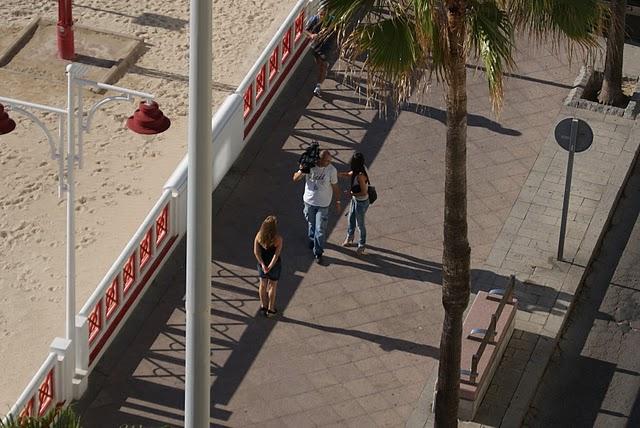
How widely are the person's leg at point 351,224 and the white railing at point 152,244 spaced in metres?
1.85

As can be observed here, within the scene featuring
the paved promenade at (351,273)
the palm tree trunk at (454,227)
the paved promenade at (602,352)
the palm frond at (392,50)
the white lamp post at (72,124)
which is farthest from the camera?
the paved promenade at (602,352)

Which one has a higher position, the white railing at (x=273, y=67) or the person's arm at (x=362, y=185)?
the white railing at (x=273, y=67)

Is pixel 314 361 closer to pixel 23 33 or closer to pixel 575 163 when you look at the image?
pixel 575 163

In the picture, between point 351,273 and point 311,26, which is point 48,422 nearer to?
point 351,273

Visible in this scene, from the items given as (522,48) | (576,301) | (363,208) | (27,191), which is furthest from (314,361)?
(522,48)

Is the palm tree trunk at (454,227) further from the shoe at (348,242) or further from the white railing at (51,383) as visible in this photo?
the shoe at (348,242)

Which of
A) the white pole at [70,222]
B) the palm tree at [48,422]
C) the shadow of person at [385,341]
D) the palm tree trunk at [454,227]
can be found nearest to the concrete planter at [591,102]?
the shadow of person at [385,341]

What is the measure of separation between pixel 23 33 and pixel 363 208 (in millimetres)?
7435

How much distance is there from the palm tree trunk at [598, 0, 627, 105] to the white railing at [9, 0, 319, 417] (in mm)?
4121

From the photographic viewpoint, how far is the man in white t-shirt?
17828 millimetres

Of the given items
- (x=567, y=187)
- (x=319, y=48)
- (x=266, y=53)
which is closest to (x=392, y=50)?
(x=567, y=187)

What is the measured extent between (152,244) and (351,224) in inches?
92.6

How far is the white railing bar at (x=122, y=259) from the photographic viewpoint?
16.2m

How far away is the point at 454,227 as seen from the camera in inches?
559
